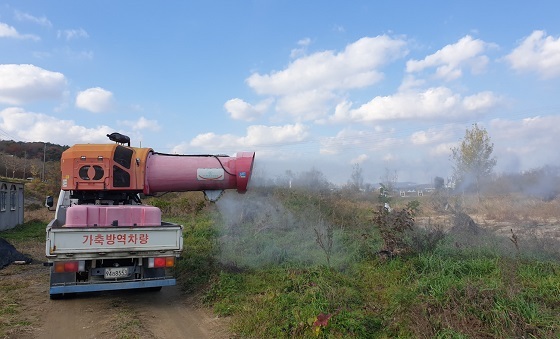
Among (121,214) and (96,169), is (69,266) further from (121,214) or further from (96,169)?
(96,169)

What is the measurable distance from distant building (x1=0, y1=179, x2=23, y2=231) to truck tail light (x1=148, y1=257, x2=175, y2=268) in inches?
611

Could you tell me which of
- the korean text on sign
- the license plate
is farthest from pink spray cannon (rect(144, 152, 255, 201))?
the license plate

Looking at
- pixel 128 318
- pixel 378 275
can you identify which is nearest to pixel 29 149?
pixel 128 318

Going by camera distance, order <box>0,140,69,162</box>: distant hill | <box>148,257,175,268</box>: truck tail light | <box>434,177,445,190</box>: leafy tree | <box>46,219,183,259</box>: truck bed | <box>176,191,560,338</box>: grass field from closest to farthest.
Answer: <box>176,191,560,338</box>: grass field, <box>46,219,183,259</box>: truck bed, <box>148,257,175,268</box>: truck tail light, <box>434,177,445,190</box>: leafy tree, <box>0,140,69,162</box>: distant hill

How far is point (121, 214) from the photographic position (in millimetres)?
7648

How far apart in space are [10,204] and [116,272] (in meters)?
16.9

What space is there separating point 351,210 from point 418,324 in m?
9.91

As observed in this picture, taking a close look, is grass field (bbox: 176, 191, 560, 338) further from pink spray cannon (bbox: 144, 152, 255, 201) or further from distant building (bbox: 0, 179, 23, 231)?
distant building (bbox: 0, 179, 23, 231)

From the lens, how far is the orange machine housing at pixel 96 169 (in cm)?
769

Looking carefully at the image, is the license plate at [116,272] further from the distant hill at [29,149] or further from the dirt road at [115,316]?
the distant hill at [29,149]

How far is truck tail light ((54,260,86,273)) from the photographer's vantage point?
271 inches

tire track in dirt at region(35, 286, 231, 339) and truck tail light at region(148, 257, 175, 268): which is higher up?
truck tail light at region(148, 257, 175, 268)

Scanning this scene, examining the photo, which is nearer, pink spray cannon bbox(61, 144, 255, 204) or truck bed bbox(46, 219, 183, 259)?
truck bed bbox(46, 219, 183, 259)

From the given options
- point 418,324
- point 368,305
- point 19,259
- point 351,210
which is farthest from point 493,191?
point 19,259
